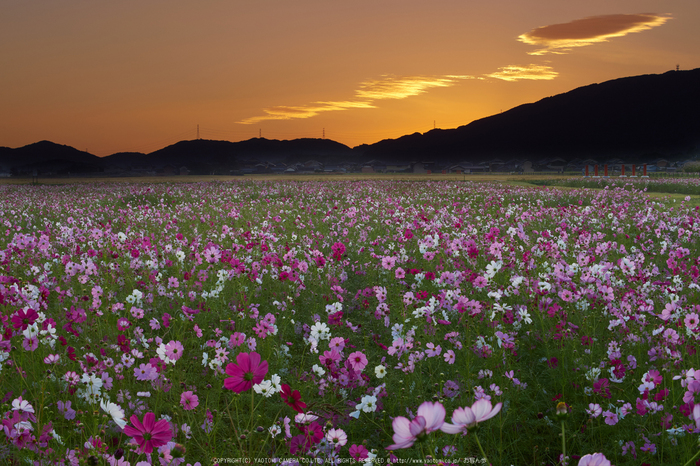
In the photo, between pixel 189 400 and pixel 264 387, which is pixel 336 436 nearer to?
pixel 264 387

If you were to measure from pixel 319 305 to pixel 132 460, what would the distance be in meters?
2.98

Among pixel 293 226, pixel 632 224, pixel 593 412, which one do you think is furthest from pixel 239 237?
pixel 632 224

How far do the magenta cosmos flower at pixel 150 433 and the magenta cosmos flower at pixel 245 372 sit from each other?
220mm

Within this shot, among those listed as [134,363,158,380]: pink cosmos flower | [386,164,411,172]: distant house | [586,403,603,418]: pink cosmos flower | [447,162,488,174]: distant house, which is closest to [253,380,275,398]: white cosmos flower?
[134,363,158,380]: pink cosmos flower

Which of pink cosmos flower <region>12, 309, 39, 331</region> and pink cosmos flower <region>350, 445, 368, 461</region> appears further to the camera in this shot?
pink cosmos flower <region>12, 309, 39, 331</region>

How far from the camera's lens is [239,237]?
7855 mm

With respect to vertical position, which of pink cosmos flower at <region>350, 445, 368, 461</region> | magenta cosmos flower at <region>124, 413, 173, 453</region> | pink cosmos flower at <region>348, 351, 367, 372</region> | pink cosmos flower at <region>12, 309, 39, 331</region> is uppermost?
pink cosmos flower at <region>12, 309, 39, 331</region>

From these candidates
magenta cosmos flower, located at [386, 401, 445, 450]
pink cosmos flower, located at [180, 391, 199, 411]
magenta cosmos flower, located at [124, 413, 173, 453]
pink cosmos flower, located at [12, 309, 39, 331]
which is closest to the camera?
magenta cosmos flower, located at [386, 401, 445, 450]

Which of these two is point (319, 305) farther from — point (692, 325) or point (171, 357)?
point (692, 325)

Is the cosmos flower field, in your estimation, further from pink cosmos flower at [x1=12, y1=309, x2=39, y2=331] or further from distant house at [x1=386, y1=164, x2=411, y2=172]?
distant house at [x1=386, y1=164, x2=411, y2=172]

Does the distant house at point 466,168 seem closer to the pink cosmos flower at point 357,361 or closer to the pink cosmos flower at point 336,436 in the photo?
the pink cosmos flower at point 357,361

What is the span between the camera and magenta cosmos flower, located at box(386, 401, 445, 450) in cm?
94

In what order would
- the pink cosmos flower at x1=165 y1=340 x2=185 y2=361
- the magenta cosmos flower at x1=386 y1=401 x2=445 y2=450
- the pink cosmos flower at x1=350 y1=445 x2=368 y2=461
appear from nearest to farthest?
the magenta cosmos flower at x1=386 y1=401 x2=445 y2=450 < the pink cosmos flower at x1=350 y1=445 x2=368 y2=461 < the pink cosmos flower at x1=165 y1=340 x2=185 y2=361

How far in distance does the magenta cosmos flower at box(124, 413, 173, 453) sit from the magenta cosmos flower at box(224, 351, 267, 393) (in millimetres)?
220
